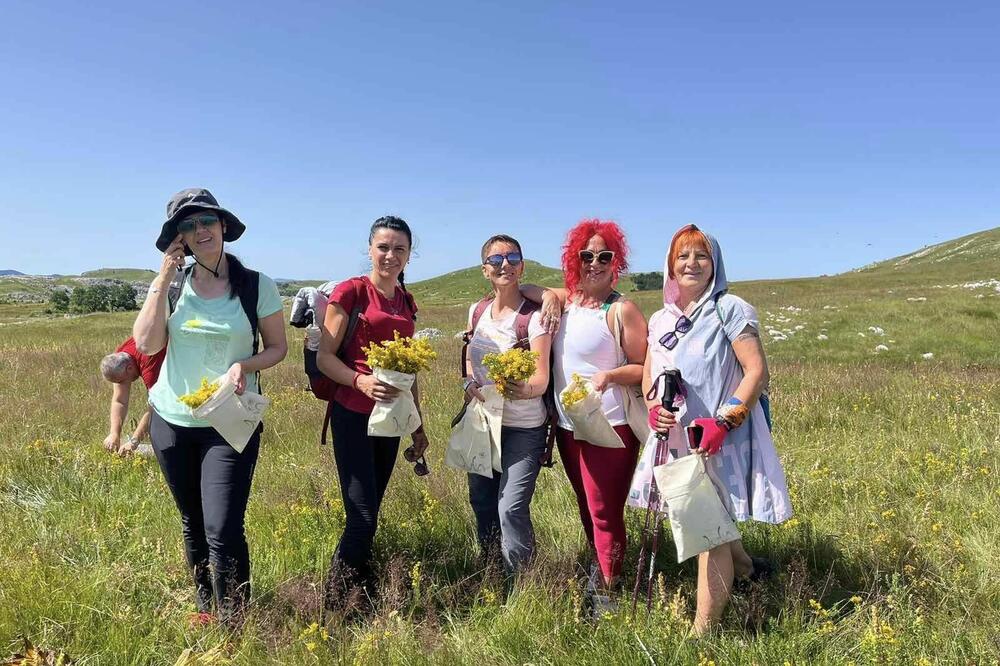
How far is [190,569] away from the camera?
3449mm

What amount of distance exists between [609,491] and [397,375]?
1.54 m

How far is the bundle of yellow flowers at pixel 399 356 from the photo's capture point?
312cm

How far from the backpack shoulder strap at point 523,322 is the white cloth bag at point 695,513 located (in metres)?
1.20

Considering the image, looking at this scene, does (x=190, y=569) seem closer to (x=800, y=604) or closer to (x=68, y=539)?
(x=68, y=539)

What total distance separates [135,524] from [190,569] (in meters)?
1.36

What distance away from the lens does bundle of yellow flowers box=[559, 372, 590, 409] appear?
3.18m

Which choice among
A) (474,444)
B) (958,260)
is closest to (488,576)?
(474,444)

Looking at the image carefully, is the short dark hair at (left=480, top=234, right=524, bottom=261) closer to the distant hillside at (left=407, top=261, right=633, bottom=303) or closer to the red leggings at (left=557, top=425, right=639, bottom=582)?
the red leggings at (left=557, top=425, right=639, bottom=582)

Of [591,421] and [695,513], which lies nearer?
[695,513]

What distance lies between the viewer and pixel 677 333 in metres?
3.22

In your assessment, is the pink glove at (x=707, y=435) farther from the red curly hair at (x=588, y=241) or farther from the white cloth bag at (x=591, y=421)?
the red curly hair at (x=588, y=241)

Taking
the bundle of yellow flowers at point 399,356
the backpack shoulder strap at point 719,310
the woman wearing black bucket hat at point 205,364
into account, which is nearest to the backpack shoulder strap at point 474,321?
the bundle of yellow flowers at point 399,356

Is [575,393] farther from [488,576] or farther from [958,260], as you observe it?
[958,260]

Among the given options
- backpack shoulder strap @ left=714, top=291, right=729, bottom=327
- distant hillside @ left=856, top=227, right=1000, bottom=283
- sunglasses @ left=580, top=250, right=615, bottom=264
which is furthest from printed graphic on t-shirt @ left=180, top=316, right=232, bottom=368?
distant hillside @ left=856, top=227, right=1000, bottom=283
